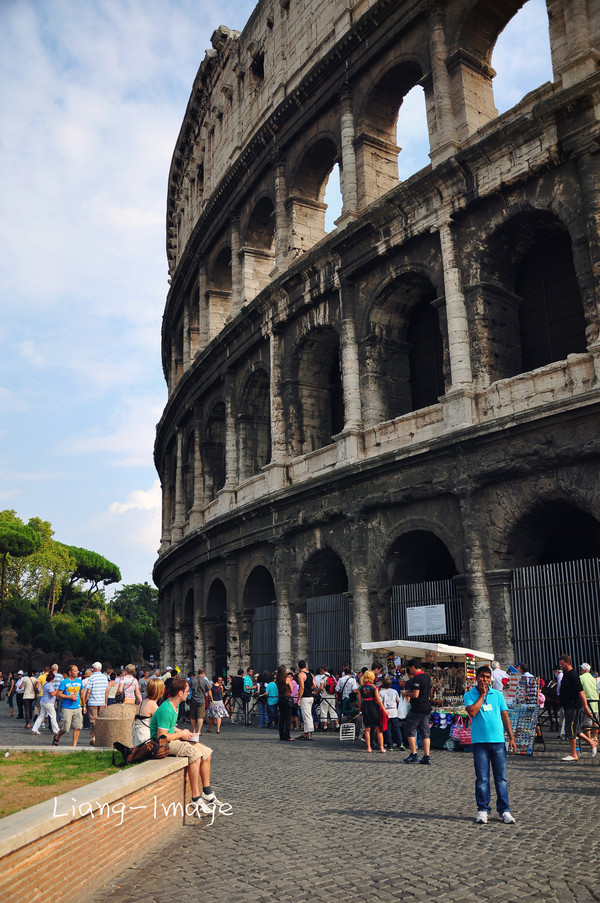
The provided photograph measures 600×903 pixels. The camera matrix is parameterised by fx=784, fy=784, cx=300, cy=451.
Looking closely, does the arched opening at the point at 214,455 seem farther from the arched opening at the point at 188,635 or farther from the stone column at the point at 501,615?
the stone column at the point at 501,615

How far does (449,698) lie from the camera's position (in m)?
12.0

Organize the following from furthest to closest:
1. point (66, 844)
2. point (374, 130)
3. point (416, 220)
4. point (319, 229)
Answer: point (319, 229) → point (374, 130) → point (416, 220) → point (66, 844)

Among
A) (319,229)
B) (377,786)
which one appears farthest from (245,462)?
(377,786)

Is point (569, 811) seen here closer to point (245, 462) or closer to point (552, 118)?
point (552, 118)

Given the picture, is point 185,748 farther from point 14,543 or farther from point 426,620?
point 14,543

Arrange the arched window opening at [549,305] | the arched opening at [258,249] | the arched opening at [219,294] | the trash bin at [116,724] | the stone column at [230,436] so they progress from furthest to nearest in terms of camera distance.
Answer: the arched opening at [219,294] → the arched opening at [258,249] → the stone column at [230,436] → the arched window opening at [549,305] → the trash bin at [116,724]

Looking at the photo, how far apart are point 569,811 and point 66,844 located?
4.23 meters

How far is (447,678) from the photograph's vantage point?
12.9 meters

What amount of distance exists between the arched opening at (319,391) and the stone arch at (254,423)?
2490 mm

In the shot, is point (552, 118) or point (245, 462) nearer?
point (552, 118)

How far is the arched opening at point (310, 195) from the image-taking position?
19609mm

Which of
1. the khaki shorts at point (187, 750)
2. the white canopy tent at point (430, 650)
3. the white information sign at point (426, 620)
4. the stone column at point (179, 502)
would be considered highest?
the stone column at point (179, 502)

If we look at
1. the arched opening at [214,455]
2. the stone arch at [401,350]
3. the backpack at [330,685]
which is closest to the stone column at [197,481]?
the arched opening at [214,455]

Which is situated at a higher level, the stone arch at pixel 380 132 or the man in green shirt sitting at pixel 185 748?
the stone arch at pixel 380 132
